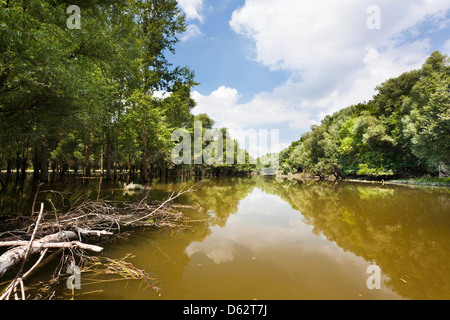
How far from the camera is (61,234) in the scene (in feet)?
13.2

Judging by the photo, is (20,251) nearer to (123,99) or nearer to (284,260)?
(284,260)

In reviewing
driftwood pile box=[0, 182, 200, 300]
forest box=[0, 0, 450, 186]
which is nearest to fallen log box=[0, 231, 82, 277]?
driftwood pile box=[0, 182, 200, 300]

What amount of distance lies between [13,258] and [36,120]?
26.8 ft

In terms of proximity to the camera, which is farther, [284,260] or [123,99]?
[123,99]

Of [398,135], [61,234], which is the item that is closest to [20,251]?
[61,234]

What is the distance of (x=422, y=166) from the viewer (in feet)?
105

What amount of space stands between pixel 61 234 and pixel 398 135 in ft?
135

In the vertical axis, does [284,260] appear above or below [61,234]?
below

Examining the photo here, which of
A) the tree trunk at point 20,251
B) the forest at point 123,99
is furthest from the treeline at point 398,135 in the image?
the tree trunk at point 20,251

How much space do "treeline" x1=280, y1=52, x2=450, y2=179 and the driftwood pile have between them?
30.1 m

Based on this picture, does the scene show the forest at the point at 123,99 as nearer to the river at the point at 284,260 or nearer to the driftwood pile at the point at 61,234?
the driftwood pile at the point at 61,234
